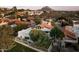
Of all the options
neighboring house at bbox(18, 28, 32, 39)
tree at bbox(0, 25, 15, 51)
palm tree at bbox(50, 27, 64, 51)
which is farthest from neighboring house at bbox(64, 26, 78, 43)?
tree at bbox(0, 25, 15, 51)

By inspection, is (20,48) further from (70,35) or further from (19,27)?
(70,35)

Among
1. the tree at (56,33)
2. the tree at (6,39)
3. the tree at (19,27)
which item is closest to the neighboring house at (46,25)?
the tree at (56,33)

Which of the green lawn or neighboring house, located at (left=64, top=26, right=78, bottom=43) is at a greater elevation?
neighboring house, located at (left=64, top=26, right=78, bottom=43)

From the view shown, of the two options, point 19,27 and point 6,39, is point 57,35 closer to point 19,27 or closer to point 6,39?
point 19,27

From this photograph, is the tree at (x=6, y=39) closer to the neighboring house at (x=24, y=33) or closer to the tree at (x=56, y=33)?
the neighboring house at (x=24, y=33)

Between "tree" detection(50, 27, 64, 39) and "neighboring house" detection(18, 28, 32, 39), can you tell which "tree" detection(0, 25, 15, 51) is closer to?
"neighboring house" detection(18, 28, 32, 39)

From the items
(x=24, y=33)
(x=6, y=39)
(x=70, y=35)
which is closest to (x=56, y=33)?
(x=70, y=35)

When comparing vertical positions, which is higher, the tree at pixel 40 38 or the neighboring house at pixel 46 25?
the neighboring house at pixel 46 25

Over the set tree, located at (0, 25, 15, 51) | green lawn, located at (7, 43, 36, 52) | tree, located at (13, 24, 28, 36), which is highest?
tree, located at (13, 24, 28, 36)

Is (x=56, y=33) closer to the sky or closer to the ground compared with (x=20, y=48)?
closer to the sky
